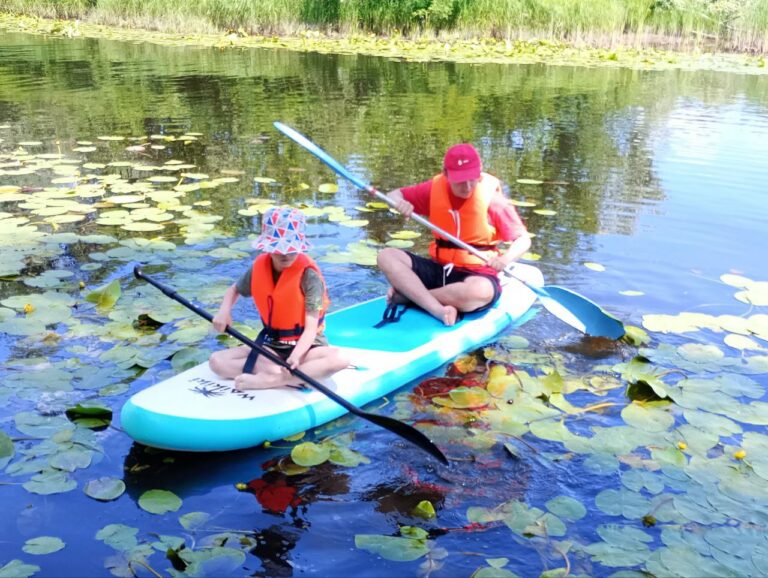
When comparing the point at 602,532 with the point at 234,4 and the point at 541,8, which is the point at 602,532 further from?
the point at 234,4

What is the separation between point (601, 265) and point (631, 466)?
2.60 meters

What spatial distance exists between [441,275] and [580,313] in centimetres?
81

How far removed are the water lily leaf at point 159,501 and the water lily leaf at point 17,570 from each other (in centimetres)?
43

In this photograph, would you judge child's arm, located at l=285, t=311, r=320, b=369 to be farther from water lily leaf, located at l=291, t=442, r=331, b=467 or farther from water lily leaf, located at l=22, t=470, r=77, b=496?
water lily leaf, located at l=22, t=470, r=77, b=496

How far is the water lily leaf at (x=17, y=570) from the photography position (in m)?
2.65

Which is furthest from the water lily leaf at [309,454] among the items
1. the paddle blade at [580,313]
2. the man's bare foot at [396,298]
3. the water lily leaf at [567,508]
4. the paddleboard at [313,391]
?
the paddle blade at [580,313]

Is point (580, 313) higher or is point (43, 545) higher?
point (580, 313)

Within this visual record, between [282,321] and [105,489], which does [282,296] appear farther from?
[105,489]

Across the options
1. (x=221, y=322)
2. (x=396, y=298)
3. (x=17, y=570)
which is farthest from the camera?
(x=396, y=298)

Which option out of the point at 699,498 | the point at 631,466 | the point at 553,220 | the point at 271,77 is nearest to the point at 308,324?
the point at 631,466

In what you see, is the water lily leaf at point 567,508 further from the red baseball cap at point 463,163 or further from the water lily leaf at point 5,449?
the water lily leaf at point 5,449

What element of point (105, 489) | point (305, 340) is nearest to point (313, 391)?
point (305, 340)

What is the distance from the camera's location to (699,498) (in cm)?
315

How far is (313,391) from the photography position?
12.0ft
